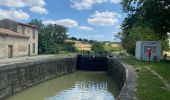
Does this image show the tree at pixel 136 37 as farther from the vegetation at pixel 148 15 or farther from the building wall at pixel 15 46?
the building wall at pixel 15 46

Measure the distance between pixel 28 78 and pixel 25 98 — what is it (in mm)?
5800

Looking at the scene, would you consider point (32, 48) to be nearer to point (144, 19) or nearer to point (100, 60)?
point (100, 60)

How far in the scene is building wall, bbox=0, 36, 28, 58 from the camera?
4128 cm

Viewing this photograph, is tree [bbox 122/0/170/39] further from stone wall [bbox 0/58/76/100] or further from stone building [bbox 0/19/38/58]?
stone building [bbox 0/19/38/58]

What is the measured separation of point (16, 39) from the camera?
46.2 m

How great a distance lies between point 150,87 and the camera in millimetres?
16844

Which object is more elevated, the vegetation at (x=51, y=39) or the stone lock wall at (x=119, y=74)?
the vegetation at (x=51, y=39)

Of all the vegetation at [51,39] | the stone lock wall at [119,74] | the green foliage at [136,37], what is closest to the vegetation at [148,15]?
the stone lock wall at [119,74]

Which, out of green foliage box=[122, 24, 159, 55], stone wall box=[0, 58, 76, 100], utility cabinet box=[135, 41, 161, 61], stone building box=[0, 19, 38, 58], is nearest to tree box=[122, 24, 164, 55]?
green foliage box=[122, 24, 159, 55]

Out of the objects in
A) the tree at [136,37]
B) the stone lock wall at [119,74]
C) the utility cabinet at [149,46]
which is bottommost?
the stone lock wall at [119,74]

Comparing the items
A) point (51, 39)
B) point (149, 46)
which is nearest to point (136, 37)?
point (149, 46)

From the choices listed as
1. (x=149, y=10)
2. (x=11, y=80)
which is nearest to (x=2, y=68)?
(x=11, y=80)

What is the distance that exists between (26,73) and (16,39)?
17.3m

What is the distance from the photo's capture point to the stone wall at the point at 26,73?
78.8 feet
